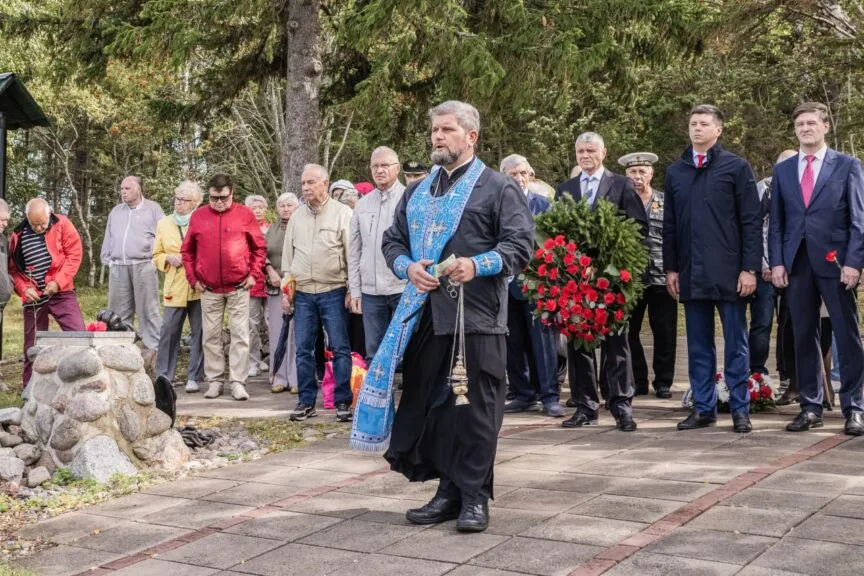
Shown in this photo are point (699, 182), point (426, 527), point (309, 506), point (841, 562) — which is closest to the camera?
point (841, 562)

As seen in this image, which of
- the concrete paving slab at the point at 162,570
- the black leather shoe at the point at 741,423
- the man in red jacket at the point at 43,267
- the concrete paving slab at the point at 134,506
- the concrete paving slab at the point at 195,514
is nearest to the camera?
the concrete paving slab at the point at 162,570

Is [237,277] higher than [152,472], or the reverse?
[237,277]

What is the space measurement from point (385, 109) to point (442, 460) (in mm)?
8329

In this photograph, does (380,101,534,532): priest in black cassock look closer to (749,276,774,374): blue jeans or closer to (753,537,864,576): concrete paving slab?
(753,537,864,576): concrete paving slab

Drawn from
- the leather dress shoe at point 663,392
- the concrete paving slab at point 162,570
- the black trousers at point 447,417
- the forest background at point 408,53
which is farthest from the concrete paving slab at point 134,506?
the forest background at point 408,53

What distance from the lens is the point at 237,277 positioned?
10.5 metres

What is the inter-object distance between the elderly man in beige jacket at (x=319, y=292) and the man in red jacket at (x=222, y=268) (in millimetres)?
1257

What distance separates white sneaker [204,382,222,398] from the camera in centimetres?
1052

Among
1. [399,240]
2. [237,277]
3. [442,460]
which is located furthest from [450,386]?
[237,277]

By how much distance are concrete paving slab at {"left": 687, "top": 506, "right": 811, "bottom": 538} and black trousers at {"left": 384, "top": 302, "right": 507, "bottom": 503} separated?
1.06 meters

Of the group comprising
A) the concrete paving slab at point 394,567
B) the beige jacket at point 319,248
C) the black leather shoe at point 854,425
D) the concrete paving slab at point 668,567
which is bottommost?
the concrete paving slab at point 394,567

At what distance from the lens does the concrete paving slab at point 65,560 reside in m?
5.02

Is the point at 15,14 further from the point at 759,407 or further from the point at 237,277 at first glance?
the point at 759,407

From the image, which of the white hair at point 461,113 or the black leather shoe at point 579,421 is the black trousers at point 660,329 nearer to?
the black leather shoe at point 579,421
